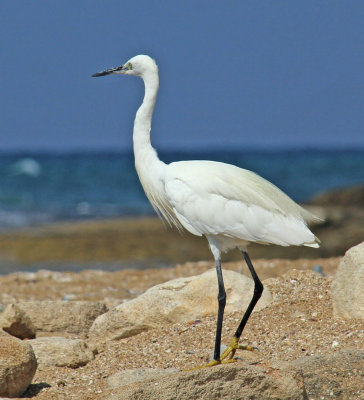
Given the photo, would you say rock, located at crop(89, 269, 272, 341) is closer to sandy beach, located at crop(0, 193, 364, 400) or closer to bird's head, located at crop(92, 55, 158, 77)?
sandy beach, located at crop(0, 193, 364, 400)

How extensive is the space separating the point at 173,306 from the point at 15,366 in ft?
6.31

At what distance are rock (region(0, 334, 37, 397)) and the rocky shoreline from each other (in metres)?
0.02

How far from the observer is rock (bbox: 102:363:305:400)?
14.0ft

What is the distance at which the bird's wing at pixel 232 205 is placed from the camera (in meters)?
5.64

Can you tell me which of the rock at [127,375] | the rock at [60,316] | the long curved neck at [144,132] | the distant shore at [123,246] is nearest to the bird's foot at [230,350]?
the rock at [127,375]

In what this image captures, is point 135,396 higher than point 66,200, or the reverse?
point 135,396

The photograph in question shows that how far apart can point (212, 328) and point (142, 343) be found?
595 millimetres

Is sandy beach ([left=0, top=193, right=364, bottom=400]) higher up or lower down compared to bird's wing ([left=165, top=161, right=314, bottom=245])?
lower down

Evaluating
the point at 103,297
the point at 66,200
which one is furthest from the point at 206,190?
the point at 66,200

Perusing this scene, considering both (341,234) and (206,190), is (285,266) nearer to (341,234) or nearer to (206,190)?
(206,190)

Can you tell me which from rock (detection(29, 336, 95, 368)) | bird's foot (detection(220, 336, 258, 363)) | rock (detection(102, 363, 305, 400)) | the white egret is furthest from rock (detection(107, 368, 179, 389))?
the white egret

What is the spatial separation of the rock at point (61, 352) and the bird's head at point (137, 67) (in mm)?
2269

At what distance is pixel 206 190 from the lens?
568 cm

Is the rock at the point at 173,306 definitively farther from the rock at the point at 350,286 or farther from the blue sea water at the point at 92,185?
the blue sea water at the point at 92,185
